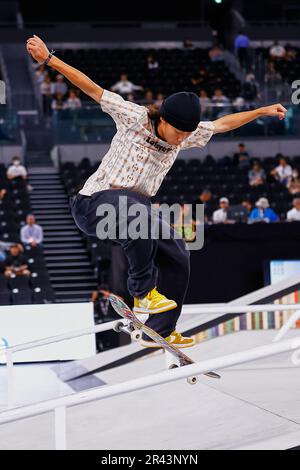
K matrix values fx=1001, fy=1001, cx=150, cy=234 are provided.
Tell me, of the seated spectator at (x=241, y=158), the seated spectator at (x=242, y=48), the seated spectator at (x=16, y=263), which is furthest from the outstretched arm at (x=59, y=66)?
the seated spectator at (x=242, y=48)

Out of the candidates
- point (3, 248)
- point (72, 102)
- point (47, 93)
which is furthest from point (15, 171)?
point (47, 93)

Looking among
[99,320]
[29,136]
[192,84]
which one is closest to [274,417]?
[99,320]

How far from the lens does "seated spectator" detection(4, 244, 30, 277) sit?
1498cm

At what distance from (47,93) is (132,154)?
57.4ft

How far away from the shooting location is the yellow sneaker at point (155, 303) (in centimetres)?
638

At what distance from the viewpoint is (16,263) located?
15273 mm

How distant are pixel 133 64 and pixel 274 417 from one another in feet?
68.7

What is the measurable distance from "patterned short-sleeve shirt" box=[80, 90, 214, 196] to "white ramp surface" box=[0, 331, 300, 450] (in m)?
1.59

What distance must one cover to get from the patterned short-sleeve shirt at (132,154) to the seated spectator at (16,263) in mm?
8708

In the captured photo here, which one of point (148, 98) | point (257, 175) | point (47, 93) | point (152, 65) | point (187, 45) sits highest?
point (187, 45)

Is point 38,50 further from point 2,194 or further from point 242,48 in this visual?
point 242,48

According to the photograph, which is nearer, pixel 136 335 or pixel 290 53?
pixel 136 335

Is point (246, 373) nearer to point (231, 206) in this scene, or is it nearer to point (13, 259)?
point (13, 259)

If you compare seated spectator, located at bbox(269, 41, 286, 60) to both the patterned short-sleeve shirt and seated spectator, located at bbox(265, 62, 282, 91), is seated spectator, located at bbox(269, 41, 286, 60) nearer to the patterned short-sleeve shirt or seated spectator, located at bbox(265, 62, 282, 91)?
seated spectator, located at bbox(265, 62, 282, 91)
